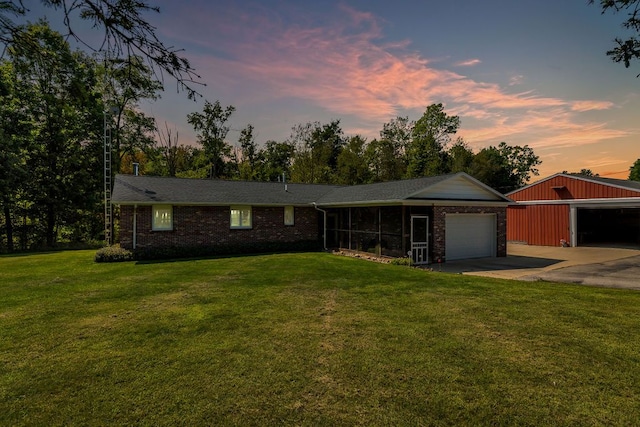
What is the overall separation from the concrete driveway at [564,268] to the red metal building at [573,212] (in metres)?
3.84

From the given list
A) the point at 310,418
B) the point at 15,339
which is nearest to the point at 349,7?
the point at 310,418

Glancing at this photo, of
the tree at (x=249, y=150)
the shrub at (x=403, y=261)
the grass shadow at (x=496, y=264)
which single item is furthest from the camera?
the tree at (x=249, y=150)

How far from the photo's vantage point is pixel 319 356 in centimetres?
468

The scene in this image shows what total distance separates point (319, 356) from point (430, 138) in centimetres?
4237

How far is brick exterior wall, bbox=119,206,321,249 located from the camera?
50.2 ft

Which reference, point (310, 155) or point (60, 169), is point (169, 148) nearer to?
point (60, 169)

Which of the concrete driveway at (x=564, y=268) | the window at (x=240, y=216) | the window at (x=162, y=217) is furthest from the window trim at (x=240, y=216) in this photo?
the concrete driveway at (x=564, y=268)

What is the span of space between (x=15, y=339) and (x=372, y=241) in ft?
42.2

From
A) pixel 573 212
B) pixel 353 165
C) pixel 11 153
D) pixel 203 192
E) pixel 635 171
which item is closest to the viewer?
pixel 203 192

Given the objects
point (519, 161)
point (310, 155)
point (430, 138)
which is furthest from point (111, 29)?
point (519, 161)

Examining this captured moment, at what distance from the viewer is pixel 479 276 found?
11.0 metres

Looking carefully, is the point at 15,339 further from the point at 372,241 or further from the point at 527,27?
the point at 527,27

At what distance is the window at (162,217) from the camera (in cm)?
1560

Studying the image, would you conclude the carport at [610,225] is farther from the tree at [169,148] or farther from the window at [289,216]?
the tree at [169,148]
